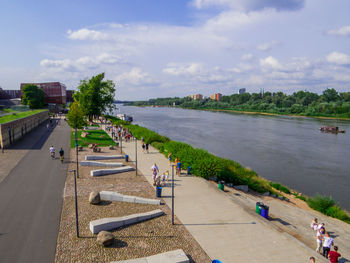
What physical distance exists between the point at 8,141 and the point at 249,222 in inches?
1129

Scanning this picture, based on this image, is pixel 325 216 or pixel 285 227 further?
pixel 325 216

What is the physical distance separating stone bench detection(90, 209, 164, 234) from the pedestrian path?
151 cm

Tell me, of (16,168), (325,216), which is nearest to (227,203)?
(325,216)

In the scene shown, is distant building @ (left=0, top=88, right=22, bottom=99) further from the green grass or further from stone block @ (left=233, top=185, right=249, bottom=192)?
the green grass

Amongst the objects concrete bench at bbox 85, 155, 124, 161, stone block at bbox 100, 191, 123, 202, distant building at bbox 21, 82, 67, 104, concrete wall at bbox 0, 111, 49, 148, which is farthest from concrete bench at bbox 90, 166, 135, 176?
distant building at bbox 21, 82, 67, 104

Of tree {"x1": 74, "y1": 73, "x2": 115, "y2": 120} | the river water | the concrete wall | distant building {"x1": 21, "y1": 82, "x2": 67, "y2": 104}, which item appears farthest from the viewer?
distant building {"x1": 21, "y1": 82, "x2": 67, "y2": 104}

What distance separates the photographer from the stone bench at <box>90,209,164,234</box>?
420 inches

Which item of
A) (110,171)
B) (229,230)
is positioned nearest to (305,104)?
(110,171)

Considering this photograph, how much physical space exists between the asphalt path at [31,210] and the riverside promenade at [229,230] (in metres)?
5.97

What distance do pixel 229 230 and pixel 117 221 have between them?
528 cm

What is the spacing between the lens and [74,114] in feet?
119

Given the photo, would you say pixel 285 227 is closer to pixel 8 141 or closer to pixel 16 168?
pixel 16 168

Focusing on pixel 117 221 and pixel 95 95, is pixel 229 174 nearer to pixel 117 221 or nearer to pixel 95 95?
pixel 117 221

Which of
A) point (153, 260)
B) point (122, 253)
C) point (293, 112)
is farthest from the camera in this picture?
point (293, 112)
